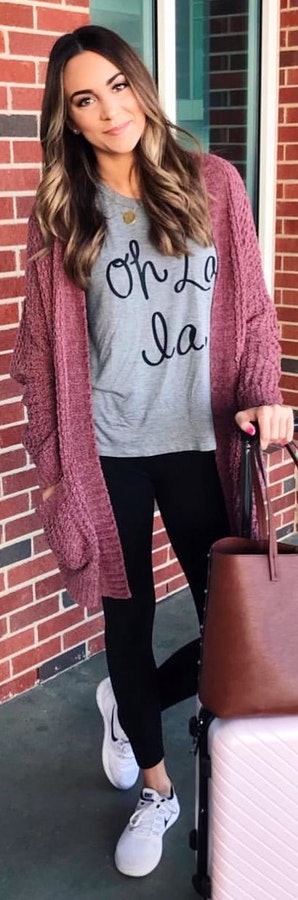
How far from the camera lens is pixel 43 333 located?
6.68 feet

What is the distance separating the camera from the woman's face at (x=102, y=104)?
1877mm

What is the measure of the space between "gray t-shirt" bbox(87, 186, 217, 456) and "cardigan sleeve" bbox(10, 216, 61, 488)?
0.09 m

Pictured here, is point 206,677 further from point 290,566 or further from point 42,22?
point 42,22

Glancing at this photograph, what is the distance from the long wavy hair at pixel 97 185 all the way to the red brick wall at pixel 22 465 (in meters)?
0.76

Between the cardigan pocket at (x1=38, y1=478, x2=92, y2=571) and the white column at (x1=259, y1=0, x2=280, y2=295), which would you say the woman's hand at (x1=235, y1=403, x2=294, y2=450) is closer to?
the cardigan pocket at (x1=38, y1=478, x2=92, y2=571)

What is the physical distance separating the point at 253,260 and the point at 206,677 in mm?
818

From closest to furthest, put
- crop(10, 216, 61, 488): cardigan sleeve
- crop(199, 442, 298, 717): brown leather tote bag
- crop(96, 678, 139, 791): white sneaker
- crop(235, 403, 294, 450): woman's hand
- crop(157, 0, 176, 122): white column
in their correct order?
1. crop(199, 442, 298, 717): brown leather tote bag
2. crop(235, 403, 294, 450): woman's hand
3. crop(10, 216, 61, 488): cardigan sleeve
4. crop(96, 678, 139, 791): white sneaker
5. crop(157, 0, 176, 122): white column

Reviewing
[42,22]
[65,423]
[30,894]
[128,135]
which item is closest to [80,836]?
[30,894]

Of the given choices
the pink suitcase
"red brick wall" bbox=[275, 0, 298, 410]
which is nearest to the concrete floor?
the pink suitcase

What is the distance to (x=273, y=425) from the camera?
1802mm

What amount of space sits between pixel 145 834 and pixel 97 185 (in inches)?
56.6

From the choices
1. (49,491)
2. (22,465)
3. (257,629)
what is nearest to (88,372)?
(49,491)

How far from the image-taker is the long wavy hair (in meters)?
1.92

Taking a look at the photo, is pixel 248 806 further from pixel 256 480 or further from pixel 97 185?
pixel 97 185
